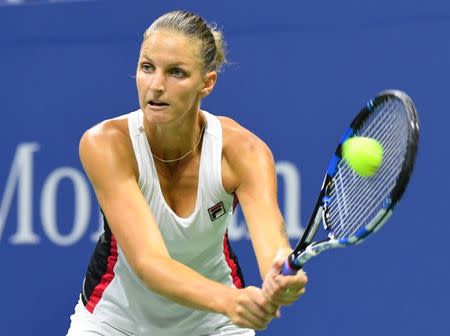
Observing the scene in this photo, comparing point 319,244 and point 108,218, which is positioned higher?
point 108,218

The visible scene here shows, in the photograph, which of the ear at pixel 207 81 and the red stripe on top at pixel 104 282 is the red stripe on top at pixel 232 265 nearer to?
the red stripe on top at pixel 104 282

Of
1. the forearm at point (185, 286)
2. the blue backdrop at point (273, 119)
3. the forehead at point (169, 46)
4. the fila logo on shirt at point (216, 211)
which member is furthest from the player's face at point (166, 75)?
the blue backdrop at point (273, 119)

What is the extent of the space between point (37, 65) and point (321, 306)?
5.32ft

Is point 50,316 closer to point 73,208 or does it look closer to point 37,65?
point 73,208

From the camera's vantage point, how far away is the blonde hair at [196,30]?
2998mm

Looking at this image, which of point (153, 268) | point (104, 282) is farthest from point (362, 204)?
point (104, 282)

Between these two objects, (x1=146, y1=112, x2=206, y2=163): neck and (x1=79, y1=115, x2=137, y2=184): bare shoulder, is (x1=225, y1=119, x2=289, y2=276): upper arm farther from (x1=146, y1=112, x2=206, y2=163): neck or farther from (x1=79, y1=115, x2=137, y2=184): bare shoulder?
(x1=79, y1=115, x2=137, y2=184): bare shoulder

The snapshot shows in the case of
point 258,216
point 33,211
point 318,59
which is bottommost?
point 258,216

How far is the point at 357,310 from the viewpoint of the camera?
4270 mm

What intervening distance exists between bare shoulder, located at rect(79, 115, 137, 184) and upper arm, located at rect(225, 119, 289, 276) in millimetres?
288

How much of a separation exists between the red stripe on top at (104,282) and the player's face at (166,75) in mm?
494

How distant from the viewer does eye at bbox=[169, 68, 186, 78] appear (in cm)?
296

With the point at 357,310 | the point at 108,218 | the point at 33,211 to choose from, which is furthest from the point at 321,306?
the point at 108,218

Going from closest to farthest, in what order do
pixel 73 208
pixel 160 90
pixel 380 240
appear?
pixel 160 90 → pixel 380 240 → pixel 73 208
